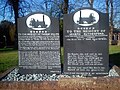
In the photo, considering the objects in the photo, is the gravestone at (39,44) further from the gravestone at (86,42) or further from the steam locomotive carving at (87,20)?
the steam locomotive carving at (87,20)

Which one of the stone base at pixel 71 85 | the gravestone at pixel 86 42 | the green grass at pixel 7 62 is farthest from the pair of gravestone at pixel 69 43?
the green grass at pixel 7 62

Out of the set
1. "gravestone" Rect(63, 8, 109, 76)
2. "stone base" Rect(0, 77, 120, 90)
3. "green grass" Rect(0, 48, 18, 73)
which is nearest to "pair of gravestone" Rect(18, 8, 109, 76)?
"gravestone" Rect(63, 8, 109, 76)

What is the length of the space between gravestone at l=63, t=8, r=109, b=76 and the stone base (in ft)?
5.25

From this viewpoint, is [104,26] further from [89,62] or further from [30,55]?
[30,55]

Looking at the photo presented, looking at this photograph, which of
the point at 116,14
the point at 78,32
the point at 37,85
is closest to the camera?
the point at 37,85

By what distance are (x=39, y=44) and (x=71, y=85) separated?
2.37m

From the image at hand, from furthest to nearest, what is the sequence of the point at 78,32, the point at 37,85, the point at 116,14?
the point at 116,14, the point at 78,32, the point at 37,85

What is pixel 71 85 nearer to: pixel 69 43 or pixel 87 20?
pixel 69 43

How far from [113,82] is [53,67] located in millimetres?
2585

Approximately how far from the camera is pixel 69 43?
8648mm

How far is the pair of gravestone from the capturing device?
8.57 meters

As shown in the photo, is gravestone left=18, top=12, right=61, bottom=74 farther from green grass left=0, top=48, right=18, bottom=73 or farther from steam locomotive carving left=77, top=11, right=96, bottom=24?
green grass left=0, top=48, right=18, bottom=73

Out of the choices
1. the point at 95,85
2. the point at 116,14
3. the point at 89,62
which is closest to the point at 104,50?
the point at 89,62

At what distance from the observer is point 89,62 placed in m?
8.59
